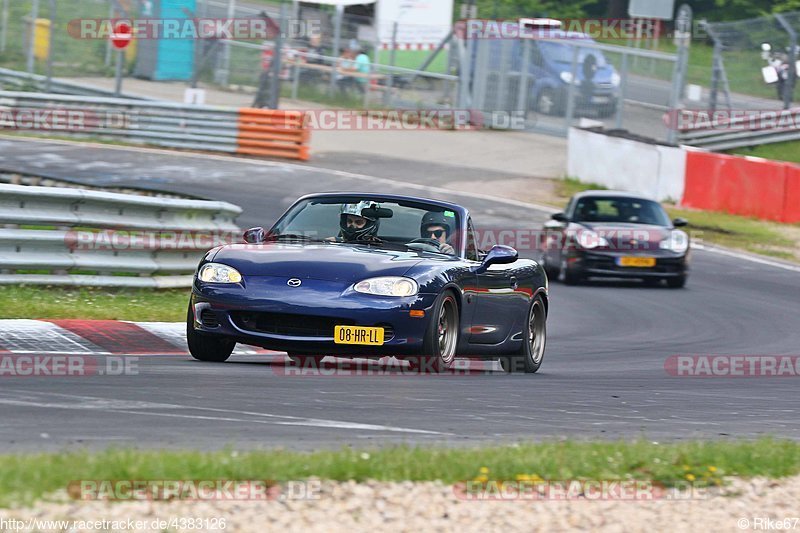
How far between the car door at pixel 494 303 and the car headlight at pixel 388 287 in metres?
1.08

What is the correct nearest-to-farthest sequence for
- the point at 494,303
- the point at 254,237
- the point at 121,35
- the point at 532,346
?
1. the point at 254,237
2. the point at 494,303
3. the point at 532,346
4. the point at 121,35

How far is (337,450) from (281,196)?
19070 mm

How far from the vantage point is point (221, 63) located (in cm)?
3303

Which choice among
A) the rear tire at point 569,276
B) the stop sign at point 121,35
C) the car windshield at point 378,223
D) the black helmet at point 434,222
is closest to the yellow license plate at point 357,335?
the car windshield at point 378,223

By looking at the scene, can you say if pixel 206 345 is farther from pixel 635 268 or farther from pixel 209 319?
pixel 635 268

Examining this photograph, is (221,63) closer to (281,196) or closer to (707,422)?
(281,196)

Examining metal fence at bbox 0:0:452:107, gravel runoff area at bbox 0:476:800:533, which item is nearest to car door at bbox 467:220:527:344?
gravel runoff area at bbox 0:476:800:533

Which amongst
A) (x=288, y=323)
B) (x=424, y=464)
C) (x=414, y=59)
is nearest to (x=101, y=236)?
(x=288, y=323)

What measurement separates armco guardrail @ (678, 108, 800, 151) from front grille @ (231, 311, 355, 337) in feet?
82.1

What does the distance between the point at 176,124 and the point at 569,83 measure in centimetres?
1061

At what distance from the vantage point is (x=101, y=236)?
12.9 metres

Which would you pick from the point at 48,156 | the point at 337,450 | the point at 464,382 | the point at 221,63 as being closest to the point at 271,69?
the point at 221,63

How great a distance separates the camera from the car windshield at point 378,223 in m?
10.0

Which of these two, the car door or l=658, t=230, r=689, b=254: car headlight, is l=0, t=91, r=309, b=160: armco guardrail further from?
the car door
